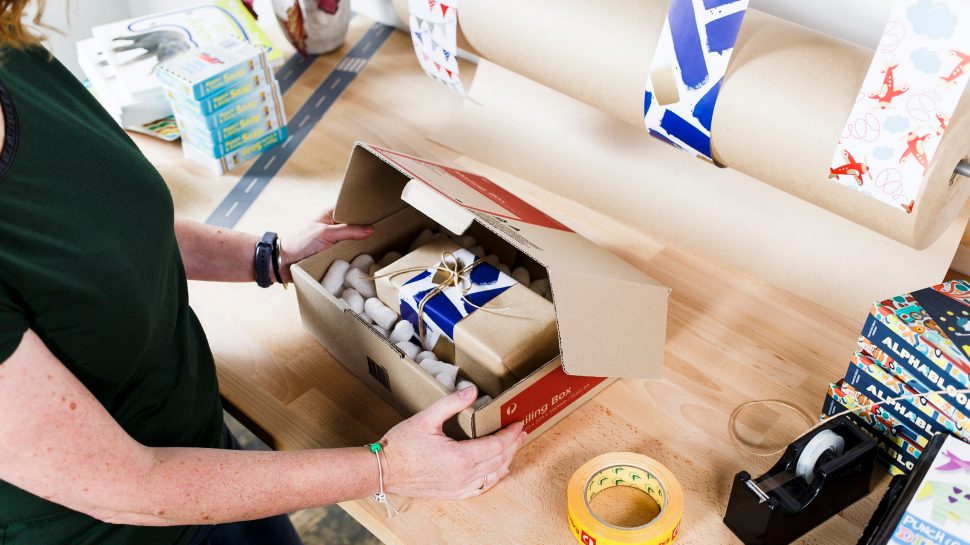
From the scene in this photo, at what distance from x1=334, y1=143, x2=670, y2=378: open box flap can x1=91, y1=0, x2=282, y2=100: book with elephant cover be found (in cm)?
58

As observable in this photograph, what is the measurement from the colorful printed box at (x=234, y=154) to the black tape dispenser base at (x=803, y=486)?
96 cm

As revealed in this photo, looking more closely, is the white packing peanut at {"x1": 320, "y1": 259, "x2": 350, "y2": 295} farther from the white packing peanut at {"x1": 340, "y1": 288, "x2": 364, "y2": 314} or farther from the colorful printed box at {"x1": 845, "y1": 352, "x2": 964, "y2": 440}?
the colorful printed box at {"x1": 845, "y1": 352, "x2": 964, "y2": 440}

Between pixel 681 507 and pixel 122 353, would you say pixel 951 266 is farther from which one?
pixel 122 353

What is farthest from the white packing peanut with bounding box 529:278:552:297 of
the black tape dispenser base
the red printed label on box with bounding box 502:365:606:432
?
the black tape dispenser base

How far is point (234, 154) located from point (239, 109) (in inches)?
3.0

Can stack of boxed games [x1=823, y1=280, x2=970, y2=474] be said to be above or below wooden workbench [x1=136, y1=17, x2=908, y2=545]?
above

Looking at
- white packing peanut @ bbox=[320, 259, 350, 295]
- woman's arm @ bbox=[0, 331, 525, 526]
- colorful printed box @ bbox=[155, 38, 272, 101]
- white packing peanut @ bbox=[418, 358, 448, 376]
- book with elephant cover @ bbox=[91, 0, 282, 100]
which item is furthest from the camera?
book with elephant cover @ bbox=[91, 0, 282, 100]

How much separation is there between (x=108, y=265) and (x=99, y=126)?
170 millimetres

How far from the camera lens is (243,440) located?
84.1 inches

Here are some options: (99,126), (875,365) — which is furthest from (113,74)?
(875,365)

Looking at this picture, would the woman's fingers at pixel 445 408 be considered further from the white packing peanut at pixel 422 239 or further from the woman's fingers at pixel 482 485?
the white packing peanut at pixel 422 239

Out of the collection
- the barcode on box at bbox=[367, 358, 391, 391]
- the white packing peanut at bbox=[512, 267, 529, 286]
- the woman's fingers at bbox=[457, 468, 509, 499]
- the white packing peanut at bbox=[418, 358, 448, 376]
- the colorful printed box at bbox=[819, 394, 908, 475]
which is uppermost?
the colorful printed box at bbox=[819, 394, 908, 475]

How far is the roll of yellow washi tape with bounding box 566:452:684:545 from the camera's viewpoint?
0.86 meters

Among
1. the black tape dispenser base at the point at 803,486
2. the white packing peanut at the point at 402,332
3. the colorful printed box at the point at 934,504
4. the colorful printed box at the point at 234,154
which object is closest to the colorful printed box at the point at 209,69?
the colorful printed box at the point at 234,154
